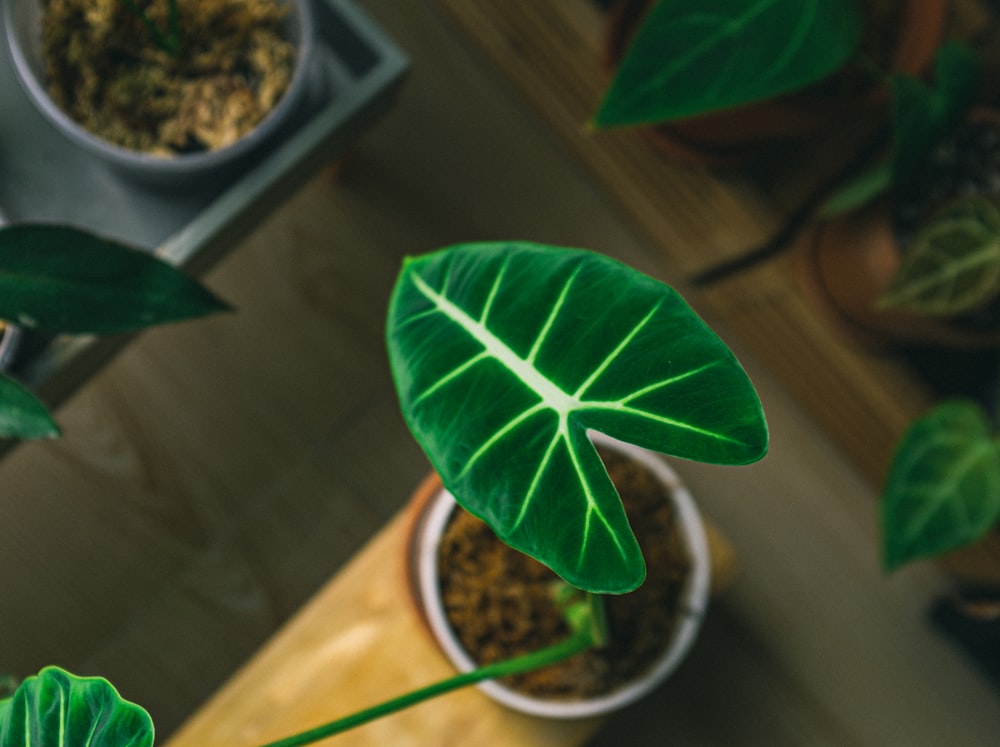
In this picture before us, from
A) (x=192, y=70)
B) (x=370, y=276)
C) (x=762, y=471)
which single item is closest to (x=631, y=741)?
(x=762, y=471)

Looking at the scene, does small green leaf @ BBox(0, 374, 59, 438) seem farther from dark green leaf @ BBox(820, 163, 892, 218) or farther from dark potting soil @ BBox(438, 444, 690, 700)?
dark green leaf @ BBox(820, 163, 892, 218)

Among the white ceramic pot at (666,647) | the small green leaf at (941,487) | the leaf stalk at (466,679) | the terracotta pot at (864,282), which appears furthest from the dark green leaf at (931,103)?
the leaf stalk at (466,679)

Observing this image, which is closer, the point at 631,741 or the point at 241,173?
the point at 241,173

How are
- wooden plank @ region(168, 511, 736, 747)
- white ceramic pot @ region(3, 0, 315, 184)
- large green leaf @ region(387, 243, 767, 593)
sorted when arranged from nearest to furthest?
large green leaf @ region(387, 243, 767, 593) < white ceramic pot @ region(3, 0, 315, 184) < wooden plank @ region(168, 511, 736, 747)

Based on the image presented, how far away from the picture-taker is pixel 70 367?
0.72m

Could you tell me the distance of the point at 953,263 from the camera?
33.0 inches

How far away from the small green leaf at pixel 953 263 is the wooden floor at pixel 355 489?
26 cm

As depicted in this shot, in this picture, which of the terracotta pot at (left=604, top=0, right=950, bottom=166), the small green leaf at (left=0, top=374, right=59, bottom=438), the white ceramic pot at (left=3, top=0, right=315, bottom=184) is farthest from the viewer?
the terracotta pot at (left=604, top=0, right=950, bottom=166)

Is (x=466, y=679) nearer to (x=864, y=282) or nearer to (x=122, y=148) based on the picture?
(x=122, y=148)

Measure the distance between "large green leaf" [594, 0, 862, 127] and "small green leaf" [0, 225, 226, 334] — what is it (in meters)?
0.34

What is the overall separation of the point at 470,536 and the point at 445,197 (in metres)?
0.50

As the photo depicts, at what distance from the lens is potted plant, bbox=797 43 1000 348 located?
824mm

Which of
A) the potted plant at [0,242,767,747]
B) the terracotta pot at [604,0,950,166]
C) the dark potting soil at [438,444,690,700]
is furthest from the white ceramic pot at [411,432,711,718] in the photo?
the terracotta pot at [604,0,950,166]

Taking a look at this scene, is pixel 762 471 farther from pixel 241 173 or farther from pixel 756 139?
pixel 241 173
